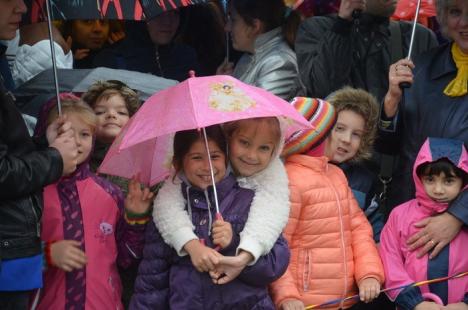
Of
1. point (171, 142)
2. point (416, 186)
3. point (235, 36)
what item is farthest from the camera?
point (235, 36)

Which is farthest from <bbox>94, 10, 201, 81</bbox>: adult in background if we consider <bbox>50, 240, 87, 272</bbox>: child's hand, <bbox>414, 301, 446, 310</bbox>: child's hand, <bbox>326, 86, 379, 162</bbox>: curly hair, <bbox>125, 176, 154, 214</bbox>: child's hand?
<bbox>414, 301, 446, 310</bbox>: child's hand

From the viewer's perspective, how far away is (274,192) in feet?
12.8

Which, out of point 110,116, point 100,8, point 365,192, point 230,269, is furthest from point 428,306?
point 100,8

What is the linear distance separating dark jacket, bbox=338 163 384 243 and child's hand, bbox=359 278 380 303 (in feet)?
1.85

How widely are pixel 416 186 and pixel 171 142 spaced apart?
1340 mm

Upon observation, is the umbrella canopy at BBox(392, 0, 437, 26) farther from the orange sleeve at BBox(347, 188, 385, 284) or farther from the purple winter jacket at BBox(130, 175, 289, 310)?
the purple winter jacket at BBox(130, 175, 289, 310)

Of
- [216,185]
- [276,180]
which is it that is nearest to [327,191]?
[276,180]

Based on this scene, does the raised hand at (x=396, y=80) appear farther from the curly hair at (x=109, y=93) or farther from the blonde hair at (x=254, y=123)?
the curly hair at (x=109, y=93)

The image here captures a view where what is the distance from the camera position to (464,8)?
4.40 metres

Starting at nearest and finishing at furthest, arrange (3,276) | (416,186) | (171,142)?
(3,276)
(171,142)
(416,186)

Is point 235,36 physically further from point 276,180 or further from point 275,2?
point 276,180

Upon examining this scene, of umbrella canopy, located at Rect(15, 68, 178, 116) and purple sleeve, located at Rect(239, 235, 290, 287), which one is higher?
umbrella canopy, located at Rect(15, 68, 178, 116)

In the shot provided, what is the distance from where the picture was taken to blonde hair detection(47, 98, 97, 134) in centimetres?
409

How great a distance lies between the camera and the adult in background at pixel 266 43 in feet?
17.3
